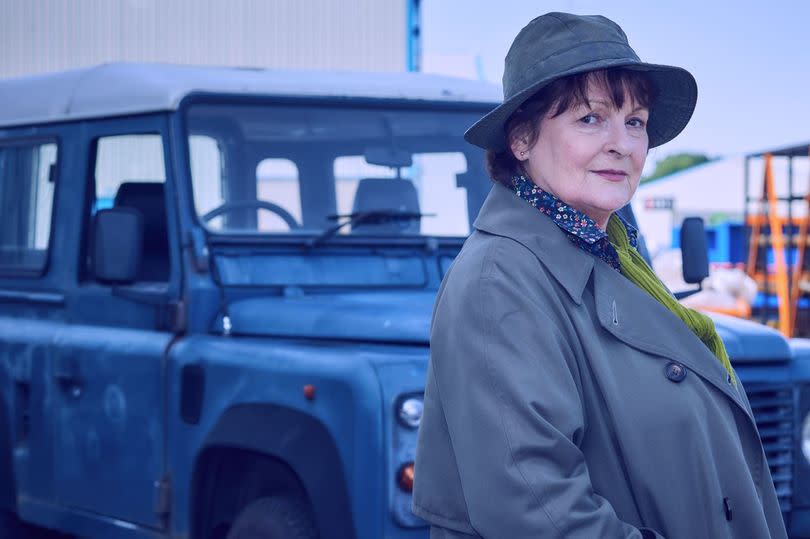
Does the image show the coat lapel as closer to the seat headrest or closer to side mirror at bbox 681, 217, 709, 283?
side mirror at bbox 681, 217, 709, 283

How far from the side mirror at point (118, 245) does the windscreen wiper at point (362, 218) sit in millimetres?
596

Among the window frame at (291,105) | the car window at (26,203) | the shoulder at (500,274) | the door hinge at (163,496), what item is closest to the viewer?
the shoulder at (500,274)

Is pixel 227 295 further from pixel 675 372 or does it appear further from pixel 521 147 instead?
pixel 675 372

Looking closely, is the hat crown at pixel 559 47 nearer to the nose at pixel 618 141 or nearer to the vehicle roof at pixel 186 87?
the nose at pixel 618 141

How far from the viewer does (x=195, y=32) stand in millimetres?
9500

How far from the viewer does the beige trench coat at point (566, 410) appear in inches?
75.4

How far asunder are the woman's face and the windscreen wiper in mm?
2407

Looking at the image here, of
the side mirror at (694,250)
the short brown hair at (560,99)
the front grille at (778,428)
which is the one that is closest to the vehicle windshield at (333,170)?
the side mirror at (694,250)

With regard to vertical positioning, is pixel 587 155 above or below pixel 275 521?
above

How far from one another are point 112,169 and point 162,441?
1.07 meters

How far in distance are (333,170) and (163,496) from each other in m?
1.29

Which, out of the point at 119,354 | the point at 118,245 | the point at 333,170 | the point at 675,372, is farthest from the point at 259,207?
the point at 675,372

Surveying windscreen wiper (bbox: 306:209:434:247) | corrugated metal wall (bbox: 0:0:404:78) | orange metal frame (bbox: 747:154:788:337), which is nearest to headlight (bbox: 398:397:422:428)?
windscreen wiper (bbox: 306:209:434:247)

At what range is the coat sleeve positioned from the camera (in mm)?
1900
